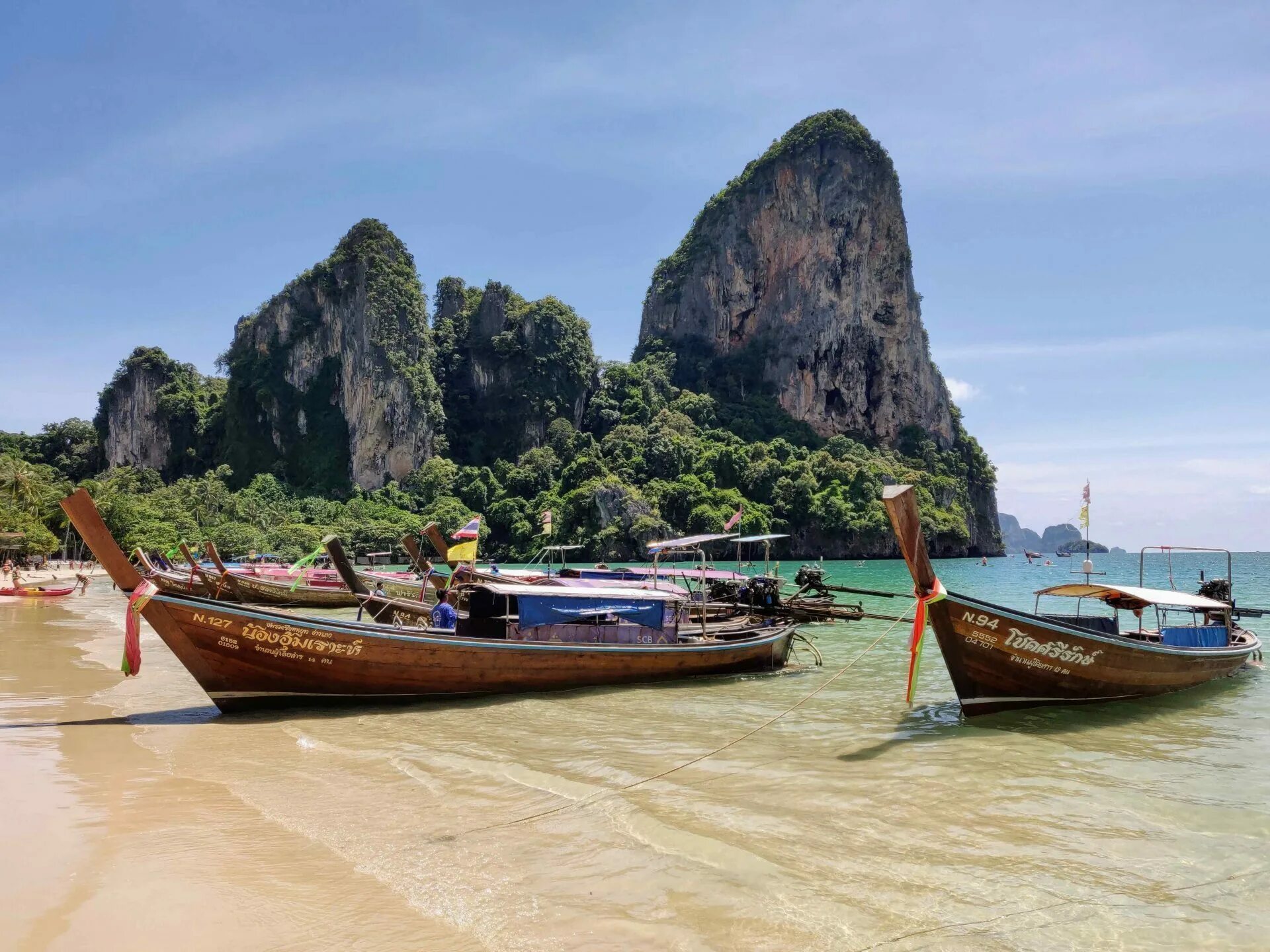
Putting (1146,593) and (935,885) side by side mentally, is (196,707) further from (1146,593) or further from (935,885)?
(1146,593)

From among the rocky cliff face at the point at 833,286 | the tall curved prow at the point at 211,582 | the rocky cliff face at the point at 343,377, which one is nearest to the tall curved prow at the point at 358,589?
the tall curved prow at the point at 211,582

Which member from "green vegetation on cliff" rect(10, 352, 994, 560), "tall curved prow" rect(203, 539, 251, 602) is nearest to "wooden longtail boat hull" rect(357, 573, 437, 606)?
"tall curved prow" rect(203, 539, 251, 602)

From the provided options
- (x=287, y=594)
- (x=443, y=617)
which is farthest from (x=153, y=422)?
(x=443, y=617)

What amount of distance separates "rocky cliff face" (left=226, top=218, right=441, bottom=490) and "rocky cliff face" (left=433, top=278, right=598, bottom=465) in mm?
6956

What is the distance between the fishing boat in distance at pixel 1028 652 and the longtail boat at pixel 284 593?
65.3ft

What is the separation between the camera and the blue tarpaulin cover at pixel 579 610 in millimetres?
12008

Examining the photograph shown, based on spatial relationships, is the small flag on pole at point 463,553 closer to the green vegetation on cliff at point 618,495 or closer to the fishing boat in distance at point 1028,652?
the fishing boat in distance at point 1028,652

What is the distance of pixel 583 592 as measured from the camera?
12539 millimetres

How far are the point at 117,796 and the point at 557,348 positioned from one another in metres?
83.8

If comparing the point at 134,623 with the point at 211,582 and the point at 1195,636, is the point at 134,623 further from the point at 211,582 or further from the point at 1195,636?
the point at 211,582

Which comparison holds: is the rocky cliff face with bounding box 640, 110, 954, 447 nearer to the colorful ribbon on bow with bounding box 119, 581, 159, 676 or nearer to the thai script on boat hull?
the thai script on boat hull

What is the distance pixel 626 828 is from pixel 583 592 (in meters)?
6.48

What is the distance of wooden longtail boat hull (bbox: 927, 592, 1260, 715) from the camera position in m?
9.52

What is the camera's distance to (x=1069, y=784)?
7.59 metres
